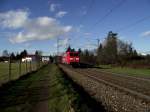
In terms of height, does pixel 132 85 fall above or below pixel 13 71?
below

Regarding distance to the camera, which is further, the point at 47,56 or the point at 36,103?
the point at 47,56

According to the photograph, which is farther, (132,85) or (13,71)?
(13,71)

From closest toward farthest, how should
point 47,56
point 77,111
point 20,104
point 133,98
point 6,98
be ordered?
point 77,111, point 20,104, point 6,98, point 133,98, point 47,56

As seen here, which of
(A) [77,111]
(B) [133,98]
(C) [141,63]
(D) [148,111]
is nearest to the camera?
(A) [77,111]

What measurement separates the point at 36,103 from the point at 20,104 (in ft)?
2.20

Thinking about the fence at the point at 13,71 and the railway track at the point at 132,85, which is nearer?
the railway track at the point at 132,85

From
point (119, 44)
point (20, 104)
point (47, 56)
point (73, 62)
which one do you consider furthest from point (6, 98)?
point (47, 56)

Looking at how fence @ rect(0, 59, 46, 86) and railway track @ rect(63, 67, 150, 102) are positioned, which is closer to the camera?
railway track @ rect(63, 67, 150, 102)

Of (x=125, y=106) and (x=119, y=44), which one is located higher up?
(x=119, y=44)

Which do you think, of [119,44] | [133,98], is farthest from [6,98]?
[119,44]

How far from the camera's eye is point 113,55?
9306cm

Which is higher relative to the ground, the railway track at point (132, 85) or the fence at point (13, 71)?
the fence at point (13, 71)

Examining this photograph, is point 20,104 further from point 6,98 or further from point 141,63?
point 141,63

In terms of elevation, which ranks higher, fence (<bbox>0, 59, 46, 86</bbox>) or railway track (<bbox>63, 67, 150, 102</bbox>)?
fence (<bbox>0, 59, 46, 86</bbox>)
